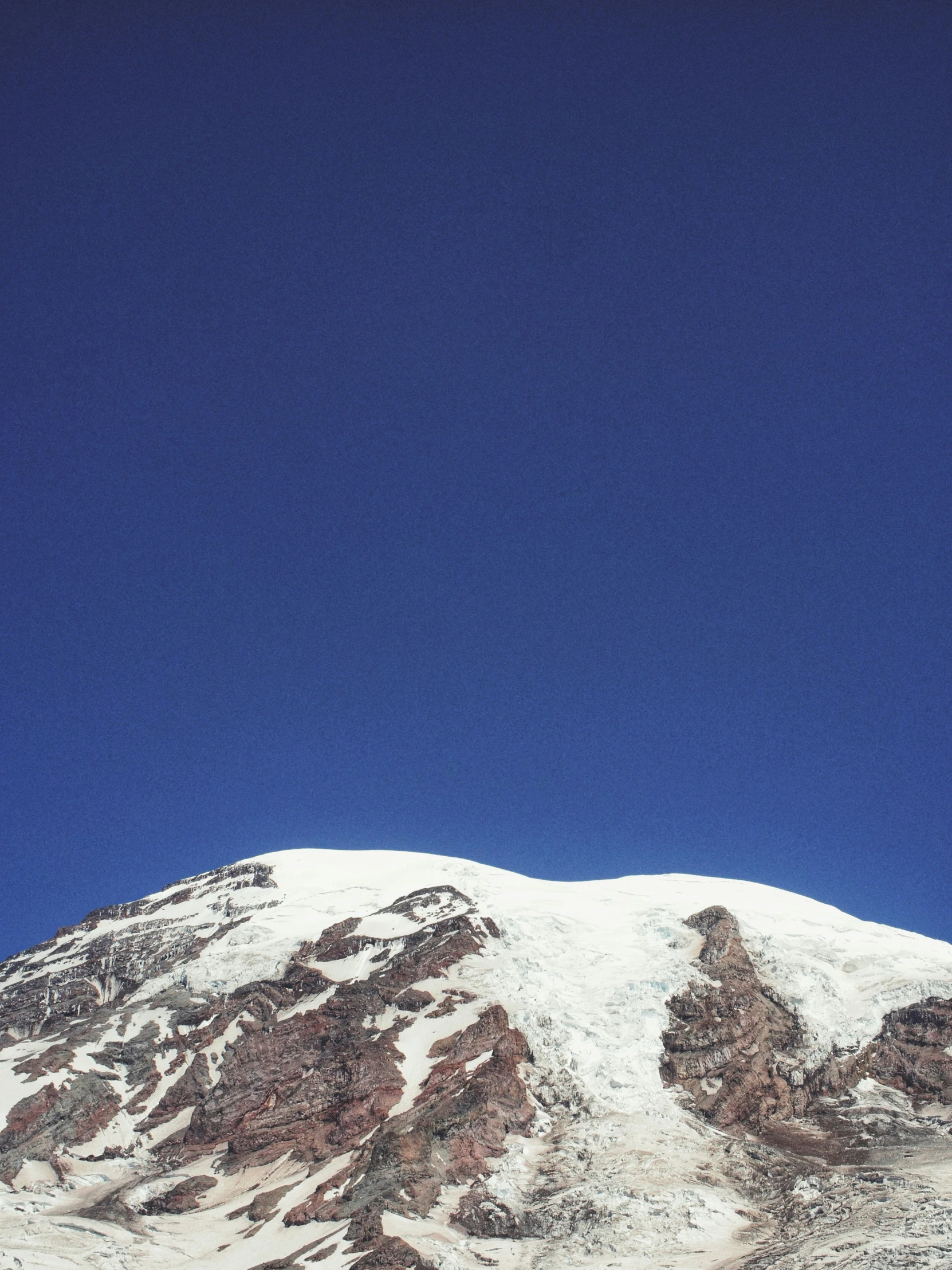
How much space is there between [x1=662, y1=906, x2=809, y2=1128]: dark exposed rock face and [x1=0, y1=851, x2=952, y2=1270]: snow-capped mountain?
193mm

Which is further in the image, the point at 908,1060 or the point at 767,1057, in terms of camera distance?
the point at 767,1057

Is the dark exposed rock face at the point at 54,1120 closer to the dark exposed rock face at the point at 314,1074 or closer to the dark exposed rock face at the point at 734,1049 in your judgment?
the dark exposed rock face at the point at 314,1074

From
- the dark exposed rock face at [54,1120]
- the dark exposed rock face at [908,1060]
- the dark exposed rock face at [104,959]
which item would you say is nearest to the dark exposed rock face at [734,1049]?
the dark exposed rock face at [908,1060]

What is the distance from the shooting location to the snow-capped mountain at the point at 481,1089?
39.9 metres

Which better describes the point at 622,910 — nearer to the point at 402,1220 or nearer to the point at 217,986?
the point at 217,986

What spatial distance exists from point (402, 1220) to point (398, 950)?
3152cm

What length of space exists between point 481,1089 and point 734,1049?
19469 mm

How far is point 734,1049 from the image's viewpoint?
5831 cm

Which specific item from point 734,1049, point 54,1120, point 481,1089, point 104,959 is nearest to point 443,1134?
point 481,1089

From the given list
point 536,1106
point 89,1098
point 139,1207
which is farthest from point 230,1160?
point 536,1106

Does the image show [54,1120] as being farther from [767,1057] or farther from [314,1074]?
[767,1057]

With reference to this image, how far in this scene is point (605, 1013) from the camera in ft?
204

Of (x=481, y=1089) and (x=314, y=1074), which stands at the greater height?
(x=314, y=1074)

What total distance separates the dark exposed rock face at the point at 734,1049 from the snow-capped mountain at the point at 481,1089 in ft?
0.63
